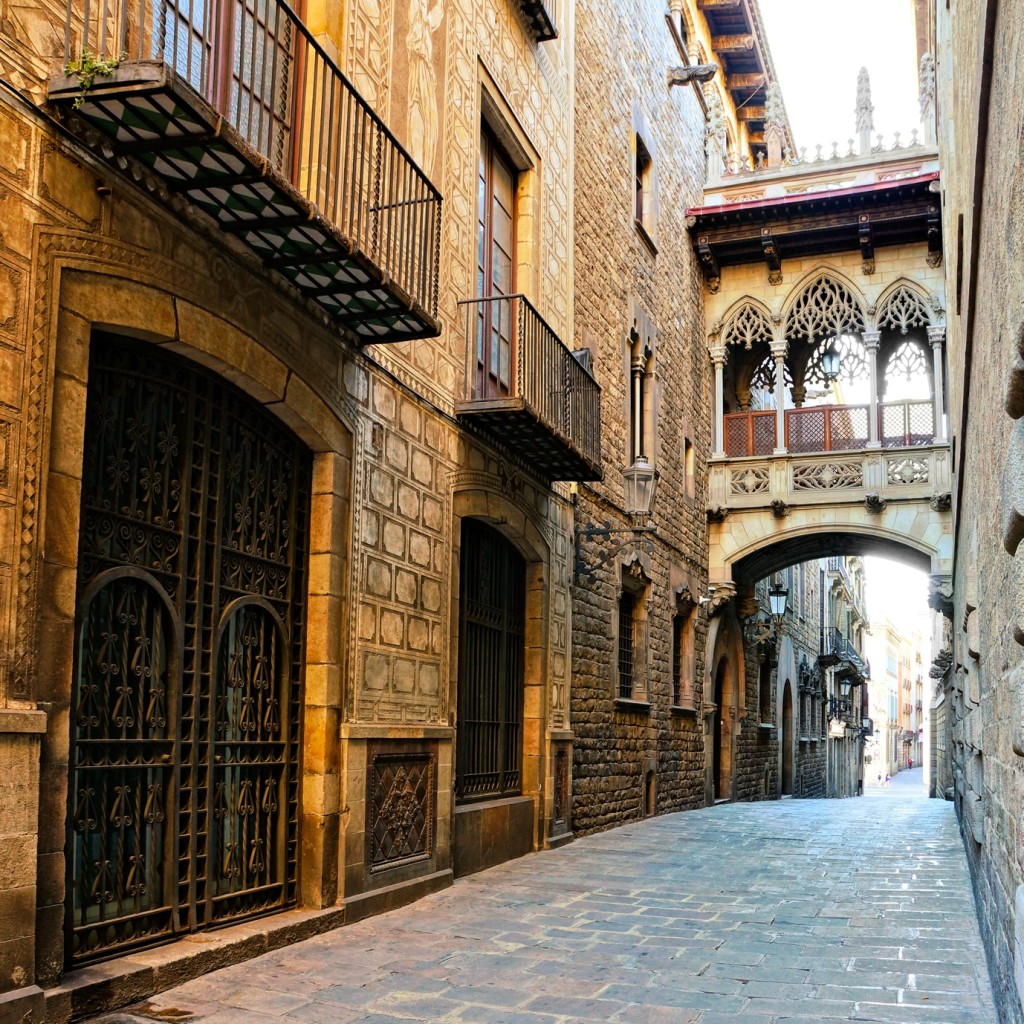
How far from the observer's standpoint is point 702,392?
20406 mm

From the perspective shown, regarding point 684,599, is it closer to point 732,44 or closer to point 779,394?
point 779,394

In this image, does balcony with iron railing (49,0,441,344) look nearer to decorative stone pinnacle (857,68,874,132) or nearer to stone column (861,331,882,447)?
stone column (861,331,882,447)

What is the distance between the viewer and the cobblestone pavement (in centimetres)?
539

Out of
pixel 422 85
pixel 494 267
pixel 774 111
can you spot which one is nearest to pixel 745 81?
pixel 774 111

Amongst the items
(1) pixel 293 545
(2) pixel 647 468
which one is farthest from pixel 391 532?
(2) pixel 647 468

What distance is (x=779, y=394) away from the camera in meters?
20.1

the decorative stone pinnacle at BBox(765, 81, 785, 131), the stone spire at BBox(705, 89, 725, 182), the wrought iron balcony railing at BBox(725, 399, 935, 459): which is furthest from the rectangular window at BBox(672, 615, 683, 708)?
the decorative stone pinnacle at BBox(765, 81, 785, 131)

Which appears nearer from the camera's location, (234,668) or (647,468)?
(234,668)

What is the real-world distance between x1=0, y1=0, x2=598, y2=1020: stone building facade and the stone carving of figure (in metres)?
0.04

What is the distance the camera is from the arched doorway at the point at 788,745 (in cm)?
2797

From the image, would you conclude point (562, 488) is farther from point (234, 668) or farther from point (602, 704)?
point (234, 668)

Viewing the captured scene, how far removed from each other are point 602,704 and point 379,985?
8202mm

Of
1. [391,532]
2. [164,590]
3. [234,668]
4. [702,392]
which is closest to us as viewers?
[164,590]

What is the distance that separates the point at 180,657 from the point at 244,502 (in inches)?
45.0
